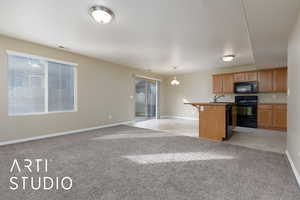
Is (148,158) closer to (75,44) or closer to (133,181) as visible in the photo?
(133,181)

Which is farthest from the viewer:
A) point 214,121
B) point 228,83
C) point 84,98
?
point 228,83

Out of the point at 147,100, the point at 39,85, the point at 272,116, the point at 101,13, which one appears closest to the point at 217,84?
the point at 272,116

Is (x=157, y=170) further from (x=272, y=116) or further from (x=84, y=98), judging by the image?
(x=272, y=116)

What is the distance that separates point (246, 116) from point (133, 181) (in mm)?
5230

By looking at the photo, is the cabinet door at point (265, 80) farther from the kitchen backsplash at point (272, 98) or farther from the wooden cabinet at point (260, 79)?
the kitchen backsplash at point (272, 98)

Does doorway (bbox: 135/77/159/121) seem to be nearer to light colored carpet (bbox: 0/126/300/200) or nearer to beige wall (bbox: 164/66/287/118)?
beige wall (bbox: 164/66/287/118)

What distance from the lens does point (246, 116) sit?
17.6 feet

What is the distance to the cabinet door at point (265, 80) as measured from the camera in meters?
5.01

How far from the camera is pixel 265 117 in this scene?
5000 millimetres

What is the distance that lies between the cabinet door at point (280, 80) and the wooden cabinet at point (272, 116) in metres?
0.59

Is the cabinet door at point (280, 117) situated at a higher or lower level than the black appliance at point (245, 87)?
lower

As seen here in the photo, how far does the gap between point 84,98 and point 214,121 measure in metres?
3.98

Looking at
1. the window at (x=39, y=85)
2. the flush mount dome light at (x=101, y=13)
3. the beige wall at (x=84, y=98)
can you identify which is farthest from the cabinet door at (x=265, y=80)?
the window at (x=39, y=85)

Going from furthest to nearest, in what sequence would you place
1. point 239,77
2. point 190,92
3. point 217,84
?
point 190,92 < point 217,84 < point 239,77
